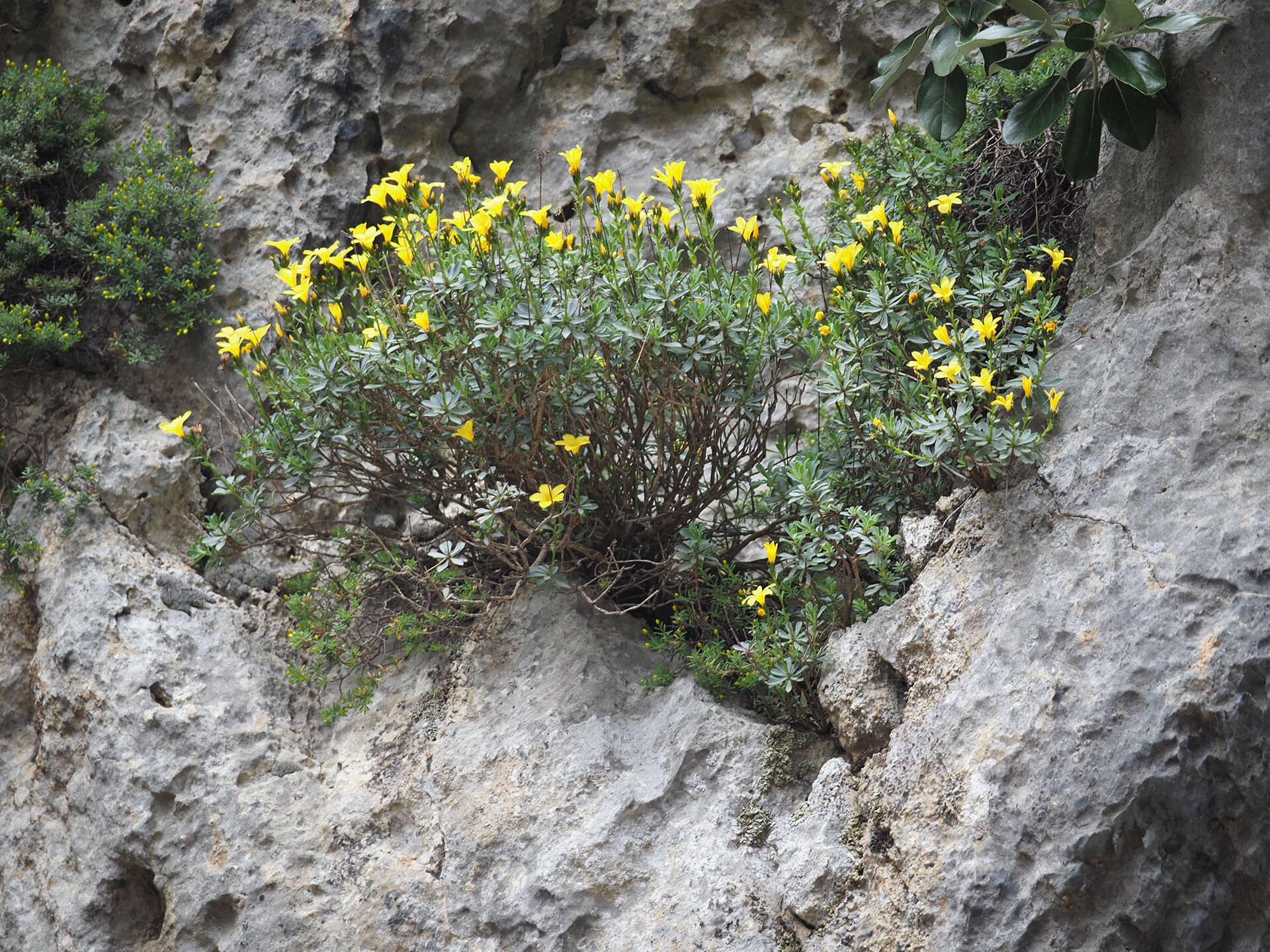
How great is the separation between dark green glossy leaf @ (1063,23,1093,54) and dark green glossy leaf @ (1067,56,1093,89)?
0.22 feet

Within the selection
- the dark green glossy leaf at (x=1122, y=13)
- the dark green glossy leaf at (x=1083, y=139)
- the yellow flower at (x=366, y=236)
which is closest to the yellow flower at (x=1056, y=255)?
the dark green glossy leaf at (x=1083, y=139)

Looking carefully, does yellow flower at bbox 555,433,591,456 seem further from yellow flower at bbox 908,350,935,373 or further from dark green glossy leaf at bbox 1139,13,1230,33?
dark green glossy leaf at bbox 1139,13,1230,33

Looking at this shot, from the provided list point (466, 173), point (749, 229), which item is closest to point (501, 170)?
point (466, 173)

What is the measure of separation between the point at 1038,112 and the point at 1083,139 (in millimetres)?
145

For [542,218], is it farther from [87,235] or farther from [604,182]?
[87,235]

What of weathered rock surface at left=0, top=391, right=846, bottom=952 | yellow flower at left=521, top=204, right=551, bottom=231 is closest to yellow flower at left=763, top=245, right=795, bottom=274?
yellow flower at left=521, top=204, right=551, bottom=231

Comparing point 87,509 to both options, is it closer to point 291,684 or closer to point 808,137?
point 291,684

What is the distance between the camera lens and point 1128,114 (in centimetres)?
259

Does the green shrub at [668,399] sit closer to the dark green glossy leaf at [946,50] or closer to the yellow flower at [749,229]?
the yellow flower at [749,229]

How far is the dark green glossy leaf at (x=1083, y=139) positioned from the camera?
2672 mm

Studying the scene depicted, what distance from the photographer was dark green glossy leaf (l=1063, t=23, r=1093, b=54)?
2543mm

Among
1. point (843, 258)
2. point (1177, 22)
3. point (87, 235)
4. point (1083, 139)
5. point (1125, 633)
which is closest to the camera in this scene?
point (1125, 633)

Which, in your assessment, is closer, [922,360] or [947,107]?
[922,360]

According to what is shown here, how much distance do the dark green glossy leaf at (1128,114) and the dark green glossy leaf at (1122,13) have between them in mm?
155
